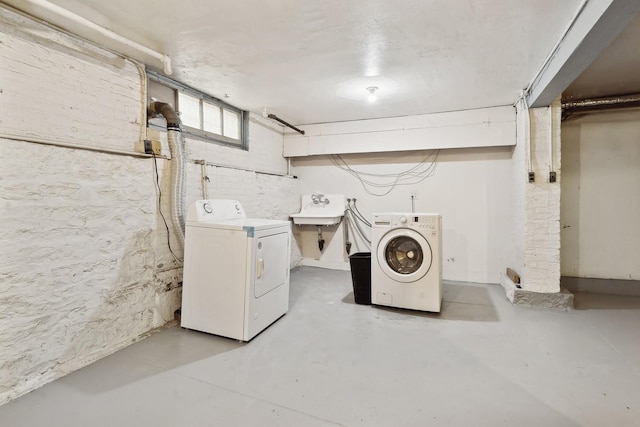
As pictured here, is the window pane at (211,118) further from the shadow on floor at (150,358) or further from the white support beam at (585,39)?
the white support beam at (585,39)

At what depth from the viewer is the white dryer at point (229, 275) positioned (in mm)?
2195

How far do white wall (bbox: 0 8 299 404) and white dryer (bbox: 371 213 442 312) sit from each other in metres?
→ 1.93

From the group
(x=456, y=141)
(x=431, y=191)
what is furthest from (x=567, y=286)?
(x=456, y=141)

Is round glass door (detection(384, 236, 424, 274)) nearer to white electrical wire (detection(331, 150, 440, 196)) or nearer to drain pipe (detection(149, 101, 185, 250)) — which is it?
white electrical wire (detection(331, 150, 440, 196))

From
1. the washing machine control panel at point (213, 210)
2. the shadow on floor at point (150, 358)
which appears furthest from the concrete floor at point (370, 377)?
the washing machine control panel at point (213, 210)

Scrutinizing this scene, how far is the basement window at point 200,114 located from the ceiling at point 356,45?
13cm

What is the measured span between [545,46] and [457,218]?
2.23 m

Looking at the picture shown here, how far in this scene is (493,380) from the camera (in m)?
1.74

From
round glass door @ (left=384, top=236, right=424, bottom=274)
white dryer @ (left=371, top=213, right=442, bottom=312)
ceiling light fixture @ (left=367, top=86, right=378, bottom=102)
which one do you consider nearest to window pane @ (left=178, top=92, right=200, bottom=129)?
ceiling light fixture @ (left=367, top=86, right=378, bottom=102)

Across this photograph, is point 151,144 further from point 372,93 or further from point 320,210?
point 320,210

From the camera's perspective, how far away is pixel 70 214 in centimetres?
184

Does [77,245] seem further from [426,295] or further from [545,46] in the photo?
[545,46]

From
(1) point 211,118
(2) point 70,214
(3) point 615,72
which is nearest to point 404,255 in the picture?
(3) point 615,72

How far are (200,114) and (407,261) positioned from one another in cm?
265
